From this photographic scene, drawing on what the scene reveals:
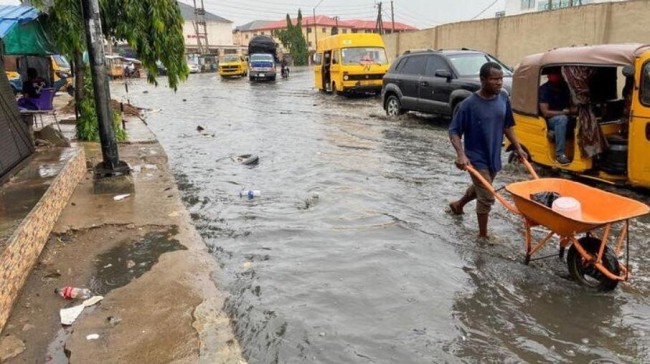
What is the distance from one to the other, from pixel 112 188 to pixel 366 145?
5.63 metres

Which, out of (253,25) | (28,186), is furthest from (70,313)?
(253,25)

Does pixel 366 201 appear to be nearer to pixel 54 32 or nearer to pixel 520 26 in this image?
pixel 54 32

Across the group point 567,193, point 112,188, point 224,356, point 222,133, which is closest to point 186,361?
point 224,356

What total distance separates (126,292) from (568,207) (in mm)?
3643

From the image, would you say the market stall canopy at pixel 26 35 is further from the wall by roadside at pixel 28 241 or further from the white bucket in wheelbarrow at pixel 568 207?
the white bucket in wheelbarrow at pixel 568 207

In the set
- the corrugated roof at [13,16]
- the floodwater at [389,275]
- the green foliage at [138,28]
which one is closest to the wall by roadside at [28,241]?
the floodwater at [389,275]

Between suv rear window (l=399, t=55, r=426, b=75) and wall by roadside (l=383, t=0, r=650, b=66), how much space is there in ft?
20.9

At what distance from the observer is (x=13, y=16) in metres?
8.48

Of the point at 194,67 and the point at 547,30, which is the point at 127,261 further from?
the point at 194,67

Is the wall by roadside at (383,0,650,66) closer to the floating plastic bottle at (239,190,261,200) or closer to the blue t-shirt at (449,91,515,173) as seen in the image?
the blue t-shirt at (449,91,515,173)

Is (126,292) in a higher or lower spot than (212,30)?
lower

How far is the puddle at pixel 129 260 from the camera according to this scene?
14.4 ft

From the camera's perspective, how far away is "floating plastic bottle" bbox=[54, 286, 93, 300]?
13.3ft

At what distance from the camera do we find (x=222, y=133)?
1405 centimetres
